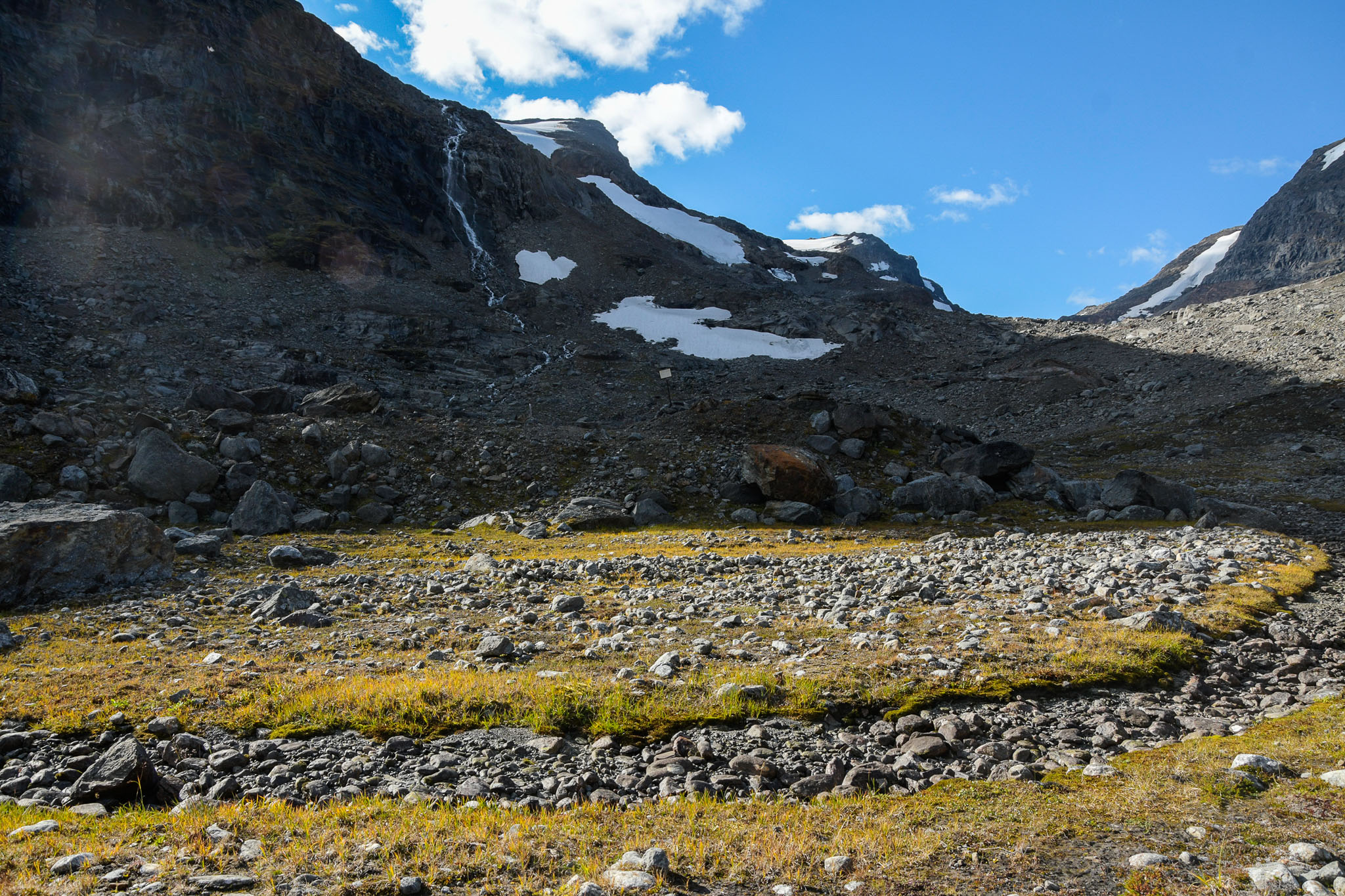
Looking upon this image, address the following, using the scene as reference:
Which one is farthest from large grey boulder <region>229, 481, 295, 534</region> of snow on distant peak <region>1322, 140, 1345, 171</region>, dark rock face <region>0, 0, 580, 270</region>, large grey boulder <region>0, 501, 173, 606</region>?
snow on distant peak <region>1322, 140, 1345, 171</region>

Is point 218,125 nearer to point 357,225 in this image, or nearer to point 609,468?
point 357,225

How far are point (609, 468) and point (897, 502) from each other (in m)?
16.0

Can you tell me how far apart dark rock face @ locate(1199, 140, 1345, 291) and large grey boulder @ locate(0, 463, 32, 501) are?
767 feet

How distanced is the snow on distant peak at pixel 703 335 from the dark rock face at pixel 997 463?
182ft

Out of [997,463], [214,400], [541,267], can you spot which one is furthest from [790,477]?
[541,267]

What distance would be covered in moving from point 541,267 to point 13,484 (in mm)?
90507

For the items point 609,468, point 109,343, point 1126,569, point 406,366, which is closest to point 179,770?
point 1126,569

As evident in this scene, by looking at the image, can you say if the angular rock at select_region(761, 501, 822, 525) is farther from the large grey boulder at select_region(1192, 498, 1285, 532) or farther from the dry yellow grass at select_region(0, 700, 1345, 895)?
the dry yellow grass at select_region(0, 700, 1345, 895)

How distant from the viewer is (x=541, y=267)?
365 ft

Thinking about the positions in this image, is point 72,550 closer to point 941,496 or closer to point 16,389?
point 16,389

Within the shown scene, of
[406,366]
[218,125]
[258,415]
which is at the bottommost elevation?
[258,415]

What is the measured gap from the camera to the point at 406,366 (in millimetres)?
70688

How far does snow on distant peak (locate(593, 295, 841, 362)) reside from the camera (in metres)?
94.3

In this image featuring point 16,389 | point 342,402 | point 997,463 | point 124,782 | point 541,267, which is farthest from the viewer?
point 541,267
